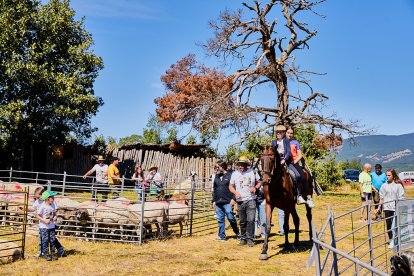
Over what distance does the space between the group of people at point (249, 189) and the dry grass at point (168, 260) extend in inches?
23.3

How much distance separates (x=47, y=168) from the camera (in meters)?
28.2

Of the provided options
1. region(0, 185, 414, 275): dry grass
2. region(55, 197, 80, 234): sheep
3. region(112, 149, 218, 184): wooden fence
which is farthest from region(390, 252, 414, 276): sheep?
region(112, 149, 218, 184): wooden fence

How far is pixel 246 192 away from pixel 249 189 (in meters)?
0.11

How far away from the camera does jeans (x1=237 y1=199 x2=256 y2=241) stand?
1093 centimetres

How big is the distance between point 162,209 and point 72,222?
2.27 metres

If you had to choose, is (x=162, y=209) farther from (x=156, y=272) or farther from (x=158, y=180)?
(x=158, y=180)

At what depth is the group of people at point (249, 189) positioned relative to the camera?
9883 mm

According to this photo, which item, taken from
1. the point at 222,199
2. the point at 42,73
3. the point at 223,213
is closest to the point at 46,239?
the point at 222,199

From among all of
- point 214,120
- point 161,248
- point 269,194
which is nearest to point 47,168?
point 214,120

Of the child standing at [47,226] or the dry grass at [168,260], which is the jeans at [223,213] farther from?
the child standing at [47,226]

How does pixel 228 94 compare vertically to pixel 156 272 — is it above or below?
above

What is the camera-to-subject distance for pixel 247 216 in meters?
11.0

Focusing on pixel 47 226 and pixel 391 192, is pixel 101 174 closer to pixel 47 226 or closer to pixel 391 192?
pixel 47 226

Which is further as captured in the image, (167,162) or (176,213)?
(167,162)
